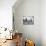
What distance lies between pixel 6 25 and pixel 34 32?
2004 mm

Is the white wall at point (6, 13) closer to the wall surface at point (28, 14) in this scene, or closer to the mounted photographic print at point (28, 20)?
the wall surface at point (28, 14)

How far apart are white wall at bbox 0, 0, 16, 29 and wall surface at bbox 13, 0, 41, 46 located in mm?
1402

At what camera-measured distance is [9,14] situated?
13.8 feet

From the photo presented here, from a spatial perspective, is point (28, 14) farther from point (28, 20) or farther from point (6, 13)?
point (6, 13)

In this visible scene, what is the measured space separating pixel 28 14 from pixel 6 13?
5.62 ft

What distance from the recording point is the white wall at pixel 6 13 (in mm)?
4139

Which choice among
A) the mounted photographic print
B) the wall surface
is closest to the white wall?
the wall surface

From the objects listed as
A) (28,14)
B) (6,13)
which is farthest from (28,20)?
(6,13)

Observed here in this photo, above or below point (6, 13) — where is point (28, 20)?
below

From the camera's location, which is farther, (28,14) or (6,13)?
(28,14)

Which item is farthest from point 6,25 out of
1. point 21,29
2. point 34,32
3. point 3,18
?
point 34,32

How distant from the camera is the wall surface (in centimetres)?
562

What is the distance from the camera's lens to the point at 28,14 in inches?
223

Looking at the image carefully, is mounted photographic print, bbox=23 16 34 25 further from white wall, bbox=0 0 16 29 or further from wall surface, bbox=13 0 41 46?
white wall, bbox=0 0 16 29
